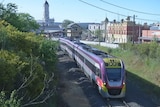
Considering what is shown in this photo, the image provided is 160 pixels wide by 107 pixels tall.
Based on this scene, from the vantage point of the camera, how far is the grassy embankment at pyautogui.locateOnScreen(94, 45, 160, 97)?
2664 cm

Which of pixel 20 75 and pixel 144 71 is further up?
pixel 20 75

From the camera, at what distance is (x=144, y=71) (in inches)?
1331

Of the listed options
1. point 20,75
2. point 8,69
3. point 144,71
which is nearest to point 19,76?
point 20,75

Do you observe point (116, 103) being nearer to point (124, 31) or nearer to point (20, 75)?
point (20, 75)

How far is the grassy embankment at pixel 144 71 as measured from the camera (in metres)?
26.6

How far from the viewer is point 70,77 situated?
29562mm

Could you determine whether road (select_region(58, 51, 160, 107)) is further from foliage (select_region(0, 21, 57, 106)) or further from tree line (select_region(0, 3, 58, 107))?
foliage (select_region(0, 21, 57, 106))

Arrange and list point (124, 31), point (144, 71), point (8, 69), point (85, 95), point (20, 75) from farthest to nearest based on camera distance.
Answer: point (124, 31) < point (144, 71) < point (85, 95) < point (20, 75) < point (8, 69)

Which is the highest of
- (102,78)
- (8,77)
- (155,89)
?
(8,77)

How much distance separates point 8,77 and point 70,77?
1788 cm

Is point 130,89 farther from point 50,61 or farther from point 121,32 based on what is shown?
point 121,32

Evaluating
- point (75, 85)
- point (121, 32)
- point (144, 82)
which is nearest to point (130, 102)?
point (75, 85)

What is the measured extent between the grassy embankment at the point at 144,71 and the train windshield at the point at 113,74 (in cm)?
538

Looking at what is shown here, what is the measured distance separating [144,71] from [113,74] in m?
14.6
